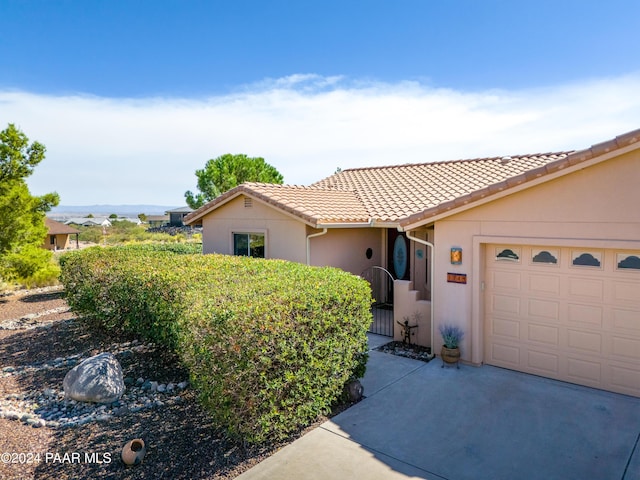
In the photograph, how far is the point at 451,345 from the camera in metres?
7.95

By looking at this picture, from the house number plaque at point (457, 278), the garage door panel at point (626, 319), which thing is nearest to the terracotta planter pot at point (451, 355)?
the house number plaque at point (457, 278)

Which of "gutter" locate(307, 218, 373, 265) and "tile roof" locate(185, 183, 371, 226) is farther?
"tile roof" locate(185, 183, 371, 226)

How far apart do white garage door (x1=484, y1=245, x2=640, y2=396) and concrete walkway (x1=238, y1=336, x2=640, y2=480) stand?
393 millimetres

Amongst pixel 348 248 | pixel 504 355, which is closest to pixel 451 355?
pixel 504 355

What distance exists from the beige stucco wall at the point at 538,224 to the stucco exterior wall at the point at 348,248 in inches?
169

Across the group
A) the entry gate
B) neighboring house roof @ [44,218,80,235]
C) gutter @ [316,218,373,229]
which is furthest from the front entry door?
neighboring house roof @ [44,218,80,235]

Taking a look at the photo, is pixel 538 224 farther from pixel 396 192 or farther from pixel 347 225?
pixel 396 192

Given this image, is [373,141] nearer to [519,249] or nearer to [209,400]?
[519,249]

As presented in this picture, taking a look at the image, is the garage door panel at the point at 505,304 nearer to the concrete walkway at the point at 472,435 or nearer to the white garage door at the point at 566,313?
the white garage door at the point at 566,313

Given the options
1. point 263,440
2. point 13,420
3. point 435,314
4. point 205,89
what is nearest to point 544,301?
point 435,314

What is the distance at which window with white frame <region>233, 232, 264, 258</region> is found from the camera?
12.9 meters

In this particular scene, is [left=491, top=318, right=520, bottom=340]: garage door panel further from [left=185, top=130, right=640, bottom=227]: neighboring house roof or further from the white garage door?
[left=185, top=130, right=640, bottom=227]: neighboring house roof

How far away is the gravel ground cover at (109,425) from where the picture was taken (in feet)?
15.4

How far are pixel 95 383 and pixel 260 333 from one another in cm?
394
